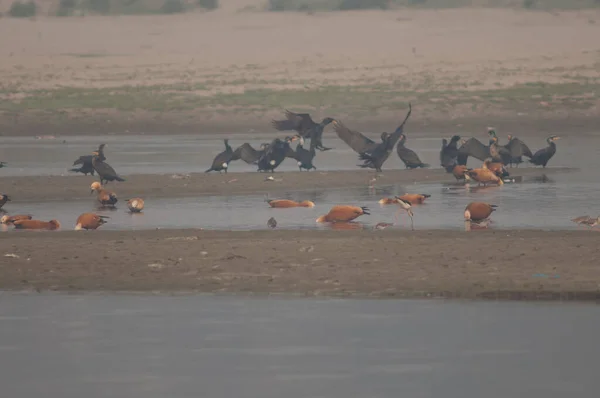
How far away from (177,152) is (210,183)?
947 centimetres

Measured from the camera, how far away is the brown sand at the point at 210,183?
23.5 metres

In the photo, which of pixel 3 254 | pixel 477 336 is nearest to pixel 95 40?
pixel 3 254

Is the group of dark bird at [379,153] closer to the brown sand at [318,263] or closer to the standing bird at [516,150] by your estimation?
the standing bird at [516,150]

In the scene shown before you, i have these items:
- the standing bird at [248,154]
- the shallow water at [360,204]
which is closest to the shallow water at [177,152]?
the standing bird at [248,154]

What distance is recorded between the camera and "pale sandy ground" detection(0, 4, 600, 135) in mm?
45000

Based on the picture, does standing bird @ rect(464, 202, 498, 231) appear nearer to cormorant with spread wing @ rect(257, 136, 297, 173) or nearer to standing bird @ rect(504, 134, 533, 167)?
cormorant with spread wing @ rect(257, 136, 297, 173)

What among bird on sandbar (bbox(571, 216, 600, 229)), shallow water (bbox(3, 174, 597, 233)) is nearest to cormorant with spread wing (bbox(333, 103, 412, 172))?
shallow water (bbox(3, 174, 597, 233))

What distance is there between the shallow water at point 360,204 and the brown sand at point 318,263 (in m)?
1.38

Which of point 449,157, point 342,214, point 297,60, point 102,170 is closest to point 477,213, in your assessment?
point 342,214

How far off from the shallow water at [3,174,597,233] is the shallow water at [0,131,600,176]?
4214 millimetres

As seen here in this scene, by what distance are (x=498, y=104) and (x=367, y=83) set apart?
827 centimetres

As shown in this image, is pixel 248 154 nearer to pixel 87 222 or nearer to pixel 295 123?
pixel 295 123

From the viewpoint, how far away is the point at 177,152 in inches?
1356

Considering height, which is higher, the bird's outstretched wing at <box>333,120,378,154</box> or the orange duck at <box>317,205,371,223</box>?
the bird's outstretched wing at <box>333,120,378,154</box>
